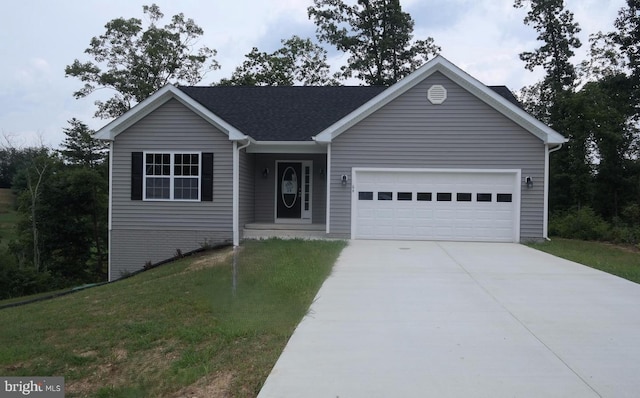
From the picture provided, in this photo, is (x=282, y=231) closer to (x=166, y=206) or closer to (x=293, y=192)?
(x=293, y=192)

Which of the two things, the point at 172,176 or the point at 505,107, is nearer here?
the point at 505,107

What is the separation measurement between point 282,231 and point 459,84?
6.65m

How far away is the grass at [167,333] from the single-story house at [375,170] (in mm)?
5147

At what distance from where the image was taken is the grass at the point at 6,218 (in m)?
25.8

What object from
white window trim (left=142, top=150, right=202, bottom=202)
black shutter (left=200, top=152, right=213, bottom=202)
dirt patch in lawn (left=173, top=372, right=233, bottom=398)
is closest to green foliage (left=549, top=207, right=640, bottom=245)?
black shutter (left=200, top=152, right=213, bottom=202)

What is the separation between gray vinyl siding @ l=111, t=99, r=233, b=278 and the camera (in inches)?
582

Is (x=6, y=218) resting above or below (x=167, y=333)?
below

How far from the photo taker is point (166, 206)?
14891mm

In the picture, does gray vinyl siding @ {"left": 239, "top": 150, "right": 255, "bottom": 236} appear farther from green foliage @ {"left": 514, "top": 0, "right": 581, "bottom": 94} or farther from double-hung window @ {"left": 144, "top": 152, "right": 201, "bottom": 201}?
green foliage @ {"left": 514, "top": 0, "right": 581, "bottom": 94}

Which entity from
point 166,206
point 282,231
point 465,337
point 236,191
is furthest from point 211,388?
point 166,206

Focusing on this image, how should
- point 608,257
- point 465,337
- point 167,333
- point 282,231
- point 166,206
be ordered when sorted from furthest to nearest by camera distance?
point 282,231 < point 166,206 < point 608,257 < point 167,333 < point 465,337

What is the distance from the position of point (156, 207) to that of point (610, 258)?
12.0m

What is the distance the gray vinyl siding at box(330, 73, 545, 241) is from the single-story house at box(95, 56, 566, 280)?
29 millimetres

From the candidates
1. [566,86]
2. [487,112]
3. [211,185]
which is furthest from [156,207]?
[566,86]
